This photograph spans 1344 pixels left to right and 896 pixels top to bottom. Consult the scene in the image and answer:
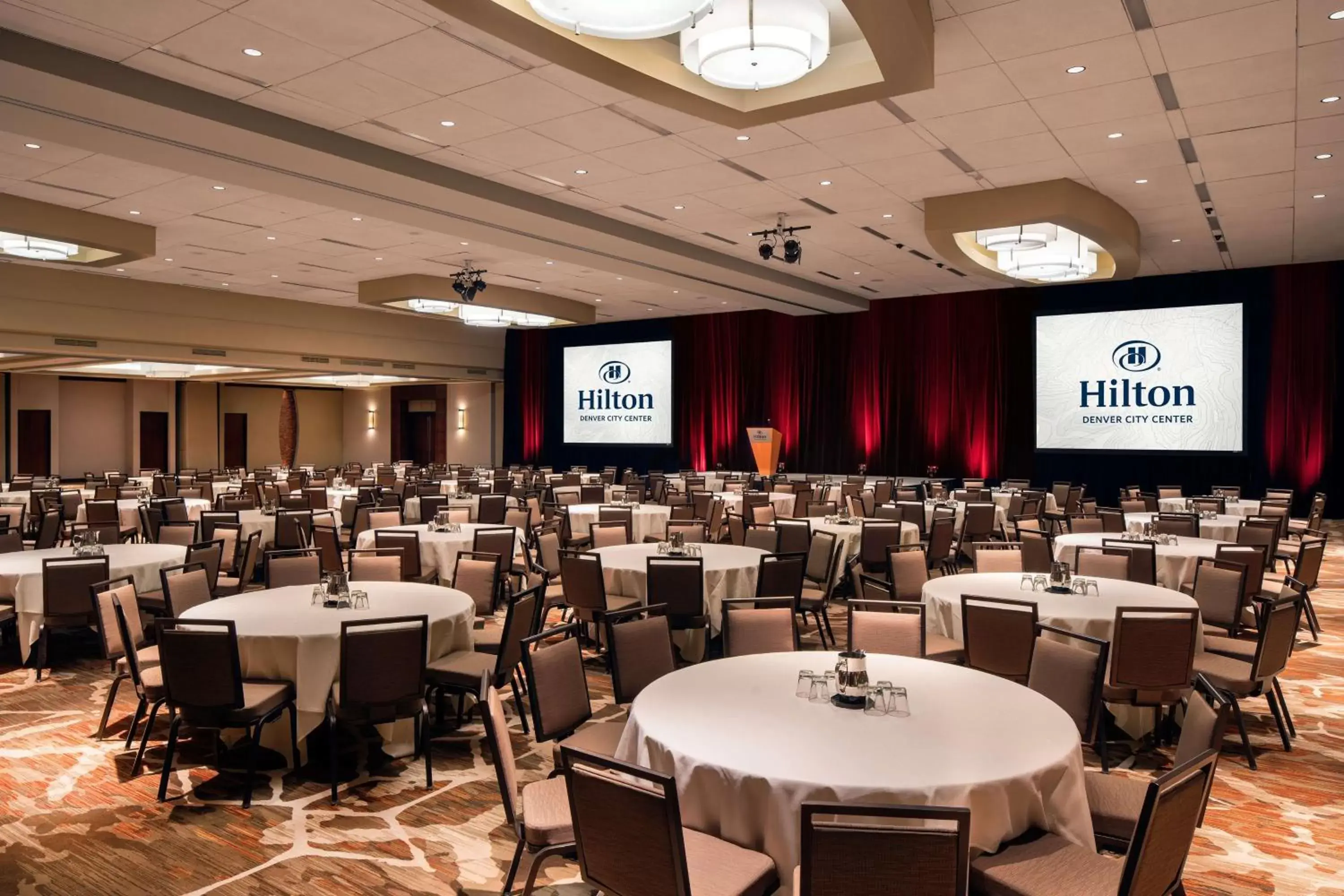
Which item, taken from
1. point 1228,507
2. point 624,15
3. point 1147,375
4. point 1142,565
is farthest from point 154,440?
point 1142,565

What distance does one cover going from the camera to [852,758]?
281cm

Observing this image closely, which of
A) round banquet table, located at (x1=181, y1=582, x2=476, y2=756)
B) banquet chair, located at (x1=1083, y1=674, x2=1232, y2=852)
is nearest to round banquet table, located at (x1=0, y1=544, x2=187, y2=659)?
round banquet table, located at (x1=181, y1=582, x2=476, y2=756)

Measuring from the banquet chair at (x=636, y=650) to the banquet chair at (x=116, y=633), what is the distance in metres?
2.67

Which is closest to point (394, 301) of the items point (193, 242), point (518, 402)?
point (193, 242)

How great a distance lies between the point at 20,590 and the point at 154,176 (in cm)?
475

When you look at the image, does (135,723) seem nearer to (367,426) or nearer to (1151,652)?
(1151,652)

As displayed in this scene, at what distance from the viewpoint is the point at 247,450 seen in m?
28.9

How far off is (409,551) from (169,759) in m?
3.72

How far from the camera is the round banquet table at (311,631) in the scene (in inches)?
181

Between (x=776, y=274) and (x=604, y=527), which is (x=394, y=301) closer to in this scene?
(x=776, y=274)

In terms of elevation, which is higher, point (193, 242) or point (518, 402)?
point (193, 242)

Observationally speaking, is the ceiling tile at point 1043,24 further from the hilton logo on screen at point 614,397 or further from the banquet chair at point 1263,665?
the hilton logo on screen at point 614,397

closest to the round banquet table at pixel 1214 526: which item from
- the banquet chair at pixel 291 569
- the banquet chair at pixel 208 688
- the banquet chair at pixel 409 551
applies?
the banquet chair at pixel 409 551

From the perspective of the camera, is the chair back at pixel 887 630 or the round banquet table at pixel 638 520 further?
the round banquet table at pixel 638 520
